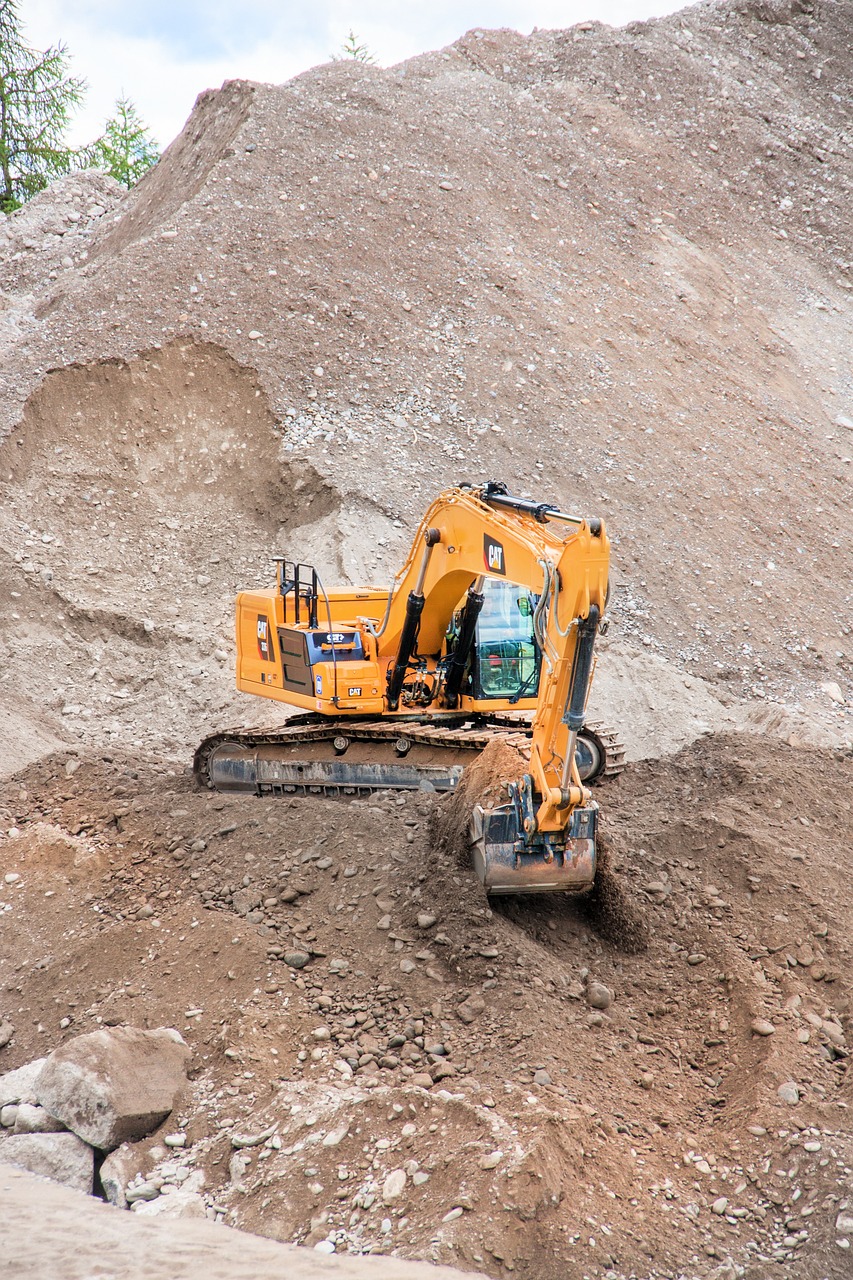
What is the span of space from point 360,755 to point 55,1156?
193 inches

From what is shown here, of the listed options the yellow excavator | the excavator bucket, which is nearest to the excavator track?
the yellow excavator

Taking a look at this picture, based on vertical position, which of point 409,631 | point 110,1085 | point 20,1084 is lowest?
point 20,1084

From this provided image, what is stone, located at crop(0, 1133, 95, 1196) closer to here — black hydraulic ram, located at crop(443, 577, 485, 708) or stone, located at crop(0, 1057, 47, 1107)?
stone, located at crop(0, 1057, 47, 1107)

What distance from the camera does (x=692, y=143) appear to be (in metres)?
21.8

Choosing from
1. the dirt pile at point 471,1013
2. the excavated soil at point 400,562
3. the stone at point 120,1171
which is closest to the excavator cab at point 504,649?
the excavated soil at point 400,562

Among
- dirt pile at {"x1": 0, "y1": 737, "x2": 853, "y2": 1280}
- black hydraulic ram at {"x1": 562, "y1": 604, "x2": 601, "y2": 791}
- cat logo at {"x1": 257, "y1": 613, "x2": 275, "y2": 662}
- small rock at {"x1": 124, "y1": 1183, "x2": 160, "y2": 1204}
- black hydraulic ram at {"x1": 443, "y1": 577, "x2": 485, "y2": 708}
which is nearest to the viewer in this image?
dirt pile at {"x1": 0, "y1": 737, "x2": 853, "y2": 1280}

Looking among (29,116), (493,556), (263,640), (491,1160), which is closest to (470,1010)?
(491,1160)

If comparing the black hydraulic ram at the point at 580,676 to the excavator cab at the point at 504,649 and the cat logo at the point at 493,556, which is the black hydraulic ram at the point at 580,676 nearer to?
the cat logo at the point at 493,556

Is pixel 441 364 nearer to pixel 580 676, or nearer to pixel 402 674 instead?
pixel 402 674

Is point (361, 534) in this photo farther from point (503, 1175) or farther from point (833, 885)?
point (503, 1175)

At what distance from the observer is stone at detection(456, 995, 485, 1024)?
643 centimetres

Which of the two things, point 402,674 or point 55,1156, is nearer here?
point 55,1156

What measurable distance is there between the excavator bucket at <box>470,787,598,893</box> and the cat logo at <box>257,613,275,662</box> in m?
4.05

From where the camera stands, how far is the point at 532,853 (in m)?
6.98
